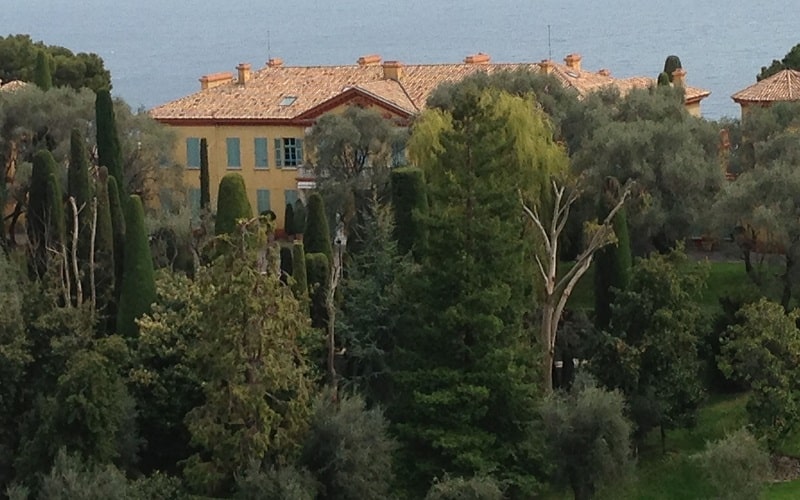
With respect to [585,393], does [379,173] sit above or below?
above

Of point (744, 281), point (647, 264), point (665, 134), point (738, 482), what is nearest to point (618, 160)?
point (665, 134)

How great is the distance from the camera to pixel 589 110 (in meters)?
46.1

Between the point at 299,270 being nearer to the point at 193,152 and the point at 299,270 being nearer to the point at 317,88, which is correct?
the point at 317,88

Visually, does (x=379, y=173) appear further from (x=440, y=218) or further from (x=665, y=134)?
(x=440, y=218)

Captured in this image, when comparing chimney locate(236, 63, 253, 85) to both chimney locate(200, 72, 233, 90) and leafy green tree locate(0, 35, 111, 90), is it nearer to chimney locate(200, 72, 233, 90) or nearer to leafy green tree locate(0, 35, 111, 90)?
chimney locate(200, 72, 233, 90)

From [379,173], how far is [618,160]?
37.2 ft

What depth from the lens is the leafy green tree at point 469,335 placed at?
93.8 feet

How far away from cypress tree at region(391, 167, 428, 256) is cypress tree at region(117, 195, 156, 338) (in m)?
6.13

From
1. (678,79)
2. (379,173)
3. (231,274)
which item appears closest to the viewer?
(231,274)

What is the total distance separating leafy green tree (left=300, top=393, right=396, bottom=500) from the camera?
27297 millimetres

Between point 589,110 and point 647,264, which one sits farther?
point 589,110

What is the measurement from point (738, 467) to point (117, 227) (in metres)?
16.8

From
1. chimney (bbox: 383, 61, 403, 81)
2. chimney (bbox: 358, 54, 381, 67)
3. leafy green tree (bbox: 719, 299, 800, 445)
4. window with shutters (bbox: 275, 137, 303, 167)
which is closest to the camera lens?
leafy green tree (bbox: 719, 299, 800, 445)

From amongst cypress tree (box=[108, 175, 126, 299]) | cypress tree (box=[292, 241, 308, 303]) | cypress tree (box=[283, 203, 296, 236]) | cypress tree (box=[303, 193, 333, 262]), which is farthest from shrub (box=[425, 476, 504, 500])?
cypress tree (box=[283, 203, 296, 236])
